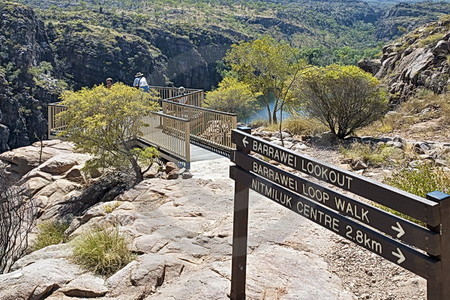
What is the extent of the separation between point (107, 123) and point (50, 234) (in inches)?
117

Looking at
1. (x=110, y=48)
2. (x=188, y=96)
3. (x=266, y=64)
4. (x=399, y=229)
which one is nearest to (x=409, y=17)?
(x=110, y=48)

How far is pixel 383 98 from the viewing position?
12.8m

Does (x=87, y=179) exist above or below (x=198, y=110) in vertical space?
below

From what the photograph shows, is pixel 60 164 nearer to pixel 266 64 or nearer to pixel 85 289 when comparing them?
pixel 85 289

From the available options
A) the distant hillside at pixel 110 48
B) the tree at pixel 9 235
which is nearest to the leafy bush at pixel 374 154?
the tree at pixel 9 235

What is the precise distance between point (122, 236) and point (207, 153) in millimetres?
6187

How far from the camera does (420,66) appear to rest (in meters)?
19.5

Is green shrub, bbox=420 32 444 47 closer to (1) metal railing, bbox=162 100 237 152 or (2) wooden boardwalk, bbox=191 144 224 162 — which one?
(1) metal railing, bbox=162 100 237 152

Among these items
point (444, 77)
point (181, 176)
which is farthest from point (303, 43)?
point (181, 176)

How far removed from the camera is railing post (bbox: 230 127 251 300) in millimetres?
4156

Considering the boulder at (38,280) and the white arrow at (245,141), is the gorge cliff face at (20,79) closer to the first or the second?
the boulder at (38,280)

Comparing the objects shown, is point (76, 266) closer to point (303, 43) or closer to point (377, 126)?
point (377, 126)

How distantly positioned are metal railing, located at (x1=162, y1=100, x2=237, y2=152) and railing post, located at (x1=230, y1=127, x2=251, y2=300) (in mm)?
7128

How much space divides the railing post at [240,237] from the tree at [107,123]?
6.79 m
